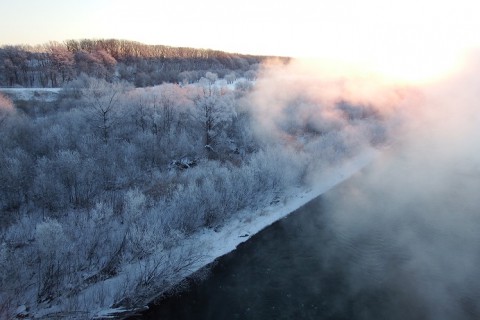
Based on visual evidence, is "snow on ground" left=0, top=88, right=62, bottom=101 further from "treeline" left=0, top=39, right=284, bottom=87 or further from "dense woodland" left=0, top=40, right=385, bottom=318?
"treeline" left=0, top=39, right=284, bottom=87

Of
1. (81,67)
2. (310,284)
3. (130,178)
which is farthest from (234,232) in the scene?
(81,67)

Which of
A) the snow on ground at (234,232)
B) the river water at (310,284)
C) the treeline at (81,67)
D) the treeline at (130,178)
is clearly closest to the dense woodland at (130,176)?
the treeline at (130,178)

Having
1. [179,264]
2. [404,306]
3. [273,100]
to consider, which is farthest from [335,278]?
[273,100]

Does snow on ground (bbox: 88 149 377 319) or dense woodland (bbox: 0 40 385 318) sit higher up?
dense woodland (bbox: 0 40 385 318)

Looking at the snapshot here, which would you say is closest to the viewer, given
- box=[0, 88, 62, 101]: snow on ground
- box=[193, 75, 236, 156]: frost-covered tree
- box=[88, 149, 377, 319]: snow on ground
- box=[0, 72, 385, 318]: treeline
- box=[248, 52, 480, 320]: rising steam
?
box=[0, 72, 385, 318]: treeline

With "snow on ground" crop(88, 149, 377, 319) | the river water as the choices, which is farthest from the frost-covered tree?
the river water

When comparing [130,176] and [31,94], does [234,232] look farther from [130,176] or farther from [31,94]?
[31,94]

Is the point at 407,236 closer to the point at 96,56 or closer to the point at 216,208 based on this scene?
the point at 216,208
